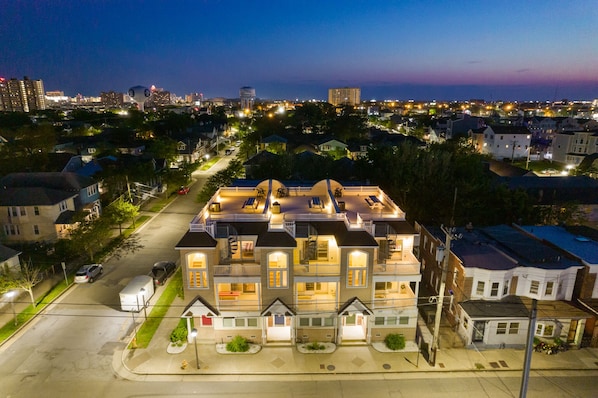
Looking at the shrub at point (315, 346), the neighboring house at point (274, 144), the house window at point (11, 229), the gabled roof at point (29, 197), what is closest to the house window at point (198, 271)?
the shrub at point (315, 346)

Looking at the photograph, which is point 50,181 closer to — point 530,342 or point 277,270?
point 277,270

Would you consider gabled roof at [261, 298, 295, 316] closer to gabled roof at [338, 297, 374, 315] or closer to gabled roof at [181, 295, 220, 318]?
gabled roof at [338, 297, 374, 315]

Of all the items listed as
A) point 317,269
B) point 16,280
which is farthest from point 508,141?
point 16,280

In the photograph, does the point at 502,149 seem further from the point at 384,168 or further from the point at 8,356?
the point at 8,356

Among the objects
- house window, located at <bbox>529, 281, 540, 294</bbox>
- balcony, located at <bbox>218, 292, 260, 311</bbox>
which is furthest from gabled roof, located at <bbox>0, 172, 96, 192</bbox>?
house window, located at <bbox>529, 281, 540, 294</bbox>

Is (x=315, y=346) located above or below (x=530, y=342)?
below
